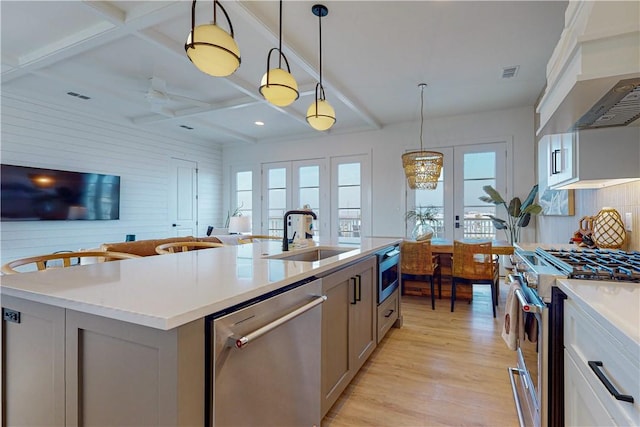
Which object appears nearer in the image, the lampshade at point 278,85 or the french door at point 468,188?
the lampshade at point 278,85

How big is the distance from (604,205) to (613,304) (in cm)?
196

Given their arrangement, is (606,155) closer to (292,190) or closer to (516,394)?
(516,394)

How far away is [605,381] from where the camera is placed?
0.83 metres

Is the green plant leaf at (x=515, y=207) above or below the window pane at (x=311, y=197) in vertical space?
below

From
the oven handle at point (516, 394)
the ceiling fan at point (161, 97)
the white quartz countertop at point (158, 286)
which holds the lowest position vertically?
the oven handle at point (516, 394)

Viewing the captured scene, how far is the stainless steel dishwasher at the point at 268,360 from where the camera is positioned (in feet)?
3.06

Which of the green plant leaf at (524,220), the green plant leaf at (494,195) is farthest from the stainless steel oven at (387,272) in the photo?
the green plant leaf at (524,220)

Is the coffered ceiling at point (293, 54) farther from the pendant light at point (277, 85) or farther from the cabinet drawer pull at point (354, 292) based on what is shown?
the cabinet drawer pull at point (354, 292)

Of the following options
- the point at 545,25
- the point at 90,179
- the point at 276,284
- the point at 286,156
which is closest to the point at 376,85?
the point at 545,25

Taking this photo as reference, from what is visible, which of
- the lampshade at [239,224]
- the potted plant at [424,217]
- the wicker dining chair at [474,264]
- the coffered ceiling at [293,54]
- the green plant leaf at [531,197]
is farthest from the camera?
the lampshade at [239,224]

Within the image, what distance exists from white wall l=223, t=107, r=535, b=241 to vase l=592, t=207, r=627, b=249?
3497 mm

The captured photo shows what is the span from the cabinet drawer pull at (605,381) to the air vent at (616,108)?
1.03m

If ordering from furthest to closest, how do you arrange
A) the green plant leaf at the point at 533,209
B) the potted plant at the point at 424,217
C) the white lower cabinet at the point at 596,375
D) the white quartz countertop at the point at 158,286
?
the potted plant at the point at 424,217, the green plant leaf at the point at 533,209, the white quartz countertop at the point at 158,286, the white lower cabinet at the point at 596,375

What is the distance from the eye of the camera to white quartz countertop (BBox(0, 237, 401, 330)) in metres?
0.85
